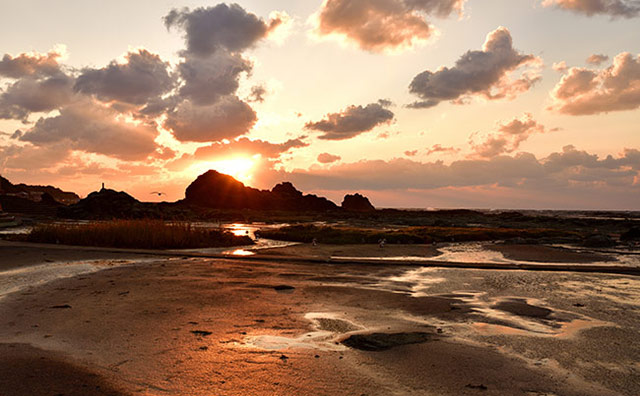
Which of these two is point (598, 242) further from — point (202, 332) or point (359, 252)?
point (202, 332)

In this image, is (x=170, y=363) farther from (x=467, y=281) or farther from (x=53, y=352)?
(x=467, y=281)

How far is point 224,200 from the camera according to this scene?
132 metres

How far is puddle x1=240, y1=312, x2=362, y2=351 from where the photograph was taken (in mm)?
5875

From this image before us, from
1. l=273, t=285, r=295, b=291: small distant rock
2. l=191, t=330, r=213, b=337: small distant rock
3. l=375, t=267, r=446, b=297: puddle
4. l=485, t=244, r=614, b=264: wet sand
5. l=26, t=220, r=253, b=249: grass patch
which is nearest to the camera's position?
l=191, t=330, r=213, b=337: small distant rock

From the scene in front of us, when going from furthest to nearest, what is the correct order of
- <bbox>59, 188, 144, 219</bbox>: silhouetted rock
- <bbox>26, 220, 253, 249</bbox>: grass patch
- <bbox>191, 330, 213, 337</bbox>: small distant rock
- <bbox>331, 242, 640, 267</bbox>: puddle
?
<bbox>59, 188, 144, 219</bbox>: silhouetted rock < <bbox>26, 220, 253, 249</bbox>: grass patch < <bbox>331, 242, 640, 267</bbox>: puddle < <bbox>191, 330, 213, 337</bbox>: small distant rock

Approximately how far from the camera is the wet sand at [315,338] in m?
4.55

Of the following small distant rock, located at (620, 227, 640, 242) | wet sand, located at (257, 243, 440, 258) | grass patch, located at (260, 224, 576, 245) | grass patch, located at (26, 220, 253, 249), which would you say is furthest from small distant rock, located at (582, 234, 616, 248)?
grass patch, located at (26, 220, 253, 249)

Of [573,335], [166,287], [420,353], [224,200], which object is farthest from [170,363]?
[224,200]

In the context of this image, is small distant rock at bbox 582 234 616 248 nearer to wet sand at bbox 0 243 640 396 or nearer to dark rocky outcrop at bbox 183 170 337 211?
wet sand at bbox 0 243 640 396

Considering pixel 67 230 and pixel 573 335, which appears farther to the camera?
pixel 67 230

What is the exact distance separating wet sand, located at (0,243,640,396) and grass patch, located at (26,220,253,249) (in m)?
10.4

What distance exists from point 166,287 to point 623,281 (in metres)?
13.3

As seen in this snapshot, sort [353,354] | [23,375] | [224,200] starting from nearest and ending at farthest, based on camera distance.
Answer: [23,375]
[353,354]
[224,200]

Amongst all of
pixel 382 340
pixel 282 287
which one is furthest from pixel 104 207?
pixel 382 340
